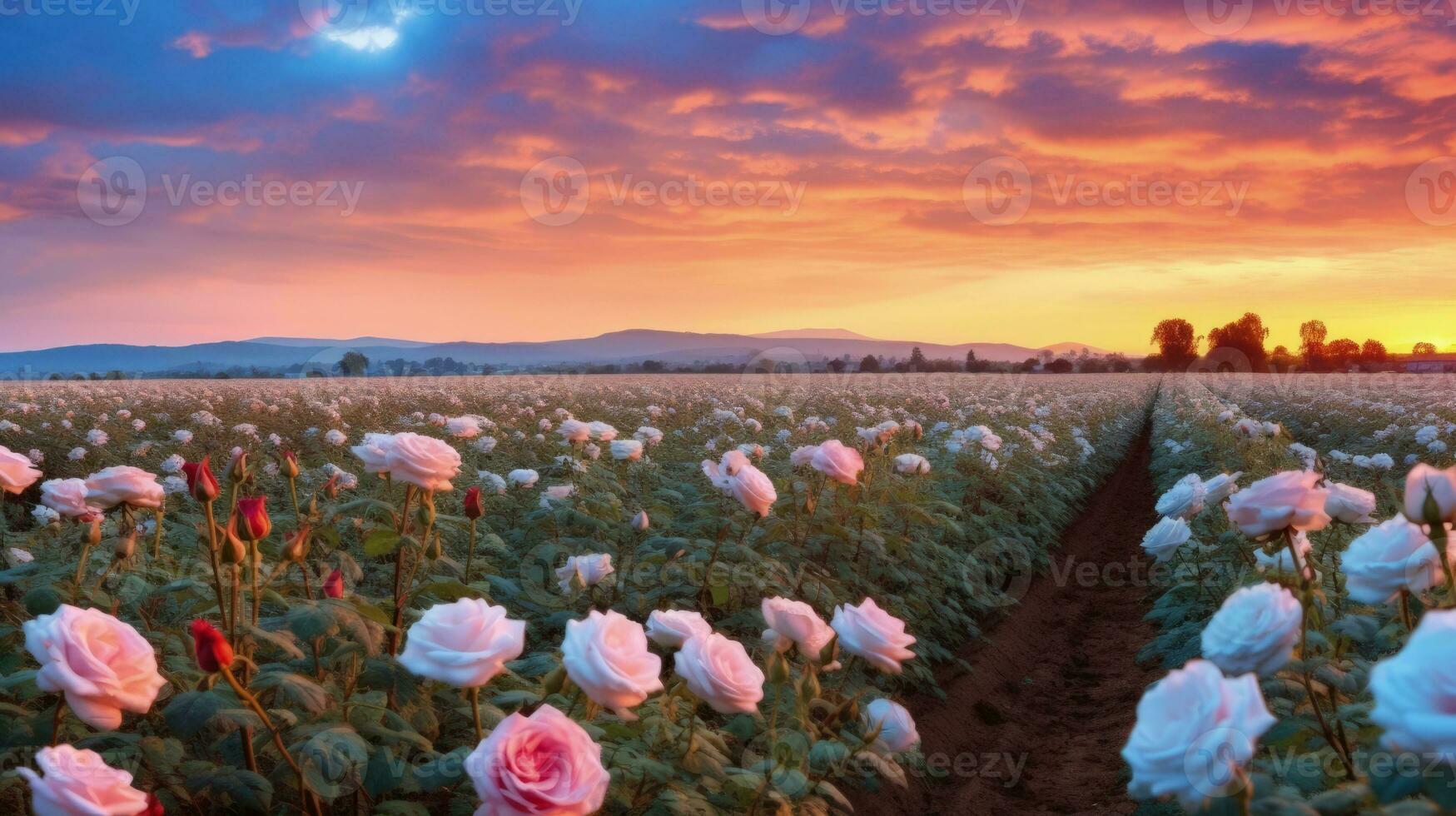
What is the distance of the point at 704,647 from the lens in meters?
1.81

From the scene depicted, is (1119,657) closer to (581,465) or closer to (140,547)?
(581,465)

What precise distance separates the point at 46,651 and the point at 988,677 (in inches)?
194

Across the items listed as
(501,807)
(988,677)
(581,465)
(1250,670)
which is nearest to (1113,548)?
(988,677)

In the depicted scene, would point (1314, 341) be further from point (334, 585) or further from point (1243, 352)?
point (334, 585)

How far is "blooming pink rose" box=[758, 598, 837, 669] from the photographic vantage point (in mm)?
2111

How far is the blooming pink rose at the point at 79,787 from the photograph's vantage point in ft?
4.56

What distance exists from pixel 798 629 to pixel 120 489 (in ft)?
5.41

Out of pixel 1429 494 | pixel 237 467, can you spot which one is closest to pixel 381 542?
pixel 237 467

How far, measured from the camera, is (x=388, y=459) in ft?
7.38

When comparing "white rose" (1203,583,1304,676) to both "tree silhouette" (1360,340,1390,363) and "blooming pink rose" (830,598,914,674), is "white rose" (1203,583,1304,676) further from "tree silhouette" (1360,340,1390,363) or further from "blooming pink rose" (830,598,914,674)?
"tree silhouette" (1360,340,1390,363)

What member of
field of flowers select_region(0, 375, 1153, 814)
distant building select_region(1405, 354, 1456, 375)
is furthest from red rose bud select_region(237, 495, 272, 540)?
distant building select_region(1405, 354, 1456, 375)

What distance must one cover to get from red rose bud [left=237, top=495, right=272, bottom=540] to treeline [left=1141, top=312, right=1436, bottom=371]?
10730 centimetres

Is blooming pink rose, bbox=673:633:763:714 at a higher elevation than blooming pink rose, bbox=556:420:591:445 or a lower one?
lower

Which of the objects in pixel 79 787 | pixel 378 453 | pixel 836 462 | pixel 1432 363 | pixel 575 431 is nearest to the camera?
pixel 79 787
